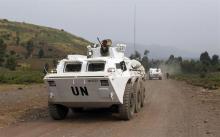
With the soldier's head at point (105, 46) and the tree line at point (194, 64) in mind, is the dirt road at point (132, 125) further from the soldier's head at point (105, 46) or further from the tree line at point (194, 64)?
the tree line at point (194, 64)

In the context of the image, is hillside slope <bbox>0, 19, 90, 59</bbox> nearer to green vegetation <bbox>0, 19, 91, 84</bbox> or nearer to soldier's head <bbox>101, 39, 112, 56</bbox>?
green vegetation <bbox>0, 19, 91, 84</bbox>

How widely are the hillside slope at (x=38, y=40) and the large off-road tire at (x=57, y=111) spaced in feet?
261

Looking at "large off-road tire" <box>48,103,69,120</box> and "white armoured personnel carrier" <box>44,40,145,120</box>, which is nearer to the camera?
"white armoured personnel carrier" <box>44,40,145,120</box>

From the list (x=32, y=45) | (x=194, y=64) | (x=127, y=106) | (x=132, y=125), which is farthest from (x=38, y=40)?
(x=132, y=125)

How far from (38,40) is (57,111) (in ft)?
335

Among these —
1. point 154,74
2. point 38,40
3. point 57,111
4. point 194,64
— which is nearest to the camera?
point 57,111

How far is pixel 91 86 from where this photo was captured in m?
14.5

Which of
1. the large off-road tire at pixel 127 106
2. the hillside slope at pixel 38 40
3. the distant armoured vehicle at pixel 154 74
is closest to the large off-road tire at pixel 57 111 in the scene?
the large off-road tire at pixel 127 106

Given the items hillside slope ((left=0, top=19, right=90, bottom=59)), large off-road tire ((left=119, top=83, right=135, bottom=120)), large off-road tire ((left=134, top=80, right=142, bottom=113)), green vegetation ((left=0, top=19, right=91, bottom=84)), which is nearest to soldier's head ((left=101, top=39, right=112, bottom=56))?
large off-road tire ((left=134, top=80, right=142, bottom=113))

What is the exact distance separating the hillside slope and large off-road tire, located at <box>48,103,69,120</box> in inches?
3137

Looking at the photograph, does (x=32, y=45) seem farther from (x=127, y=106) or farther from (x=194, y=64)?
(x=127, y=106)

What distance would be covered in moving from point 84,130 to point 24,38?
10502 centimetres

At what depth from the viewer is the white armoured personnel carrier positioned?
47.7 ft

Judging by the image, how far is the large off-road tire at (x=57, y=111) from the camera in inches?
614
